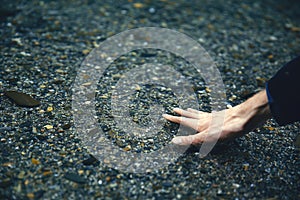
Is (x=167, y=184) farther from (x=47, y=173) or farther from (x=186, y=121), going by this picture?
(x=47, y=173)

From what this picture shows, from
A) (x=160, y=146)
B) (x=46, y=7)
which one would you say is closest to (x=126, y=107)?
(x=160, y=146)

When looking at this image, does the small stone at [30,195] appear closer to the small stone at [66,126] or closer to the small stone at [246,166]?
the small stone at [66,126]

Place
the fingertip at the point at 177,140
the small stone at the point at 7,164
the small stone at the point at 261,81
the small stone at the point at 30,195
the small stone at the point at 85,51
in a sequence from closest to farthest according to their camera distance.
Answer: the small stone at the point at 30,195 < the small stone at the point at 7,164 < the fingertip at the point at 177,140 < the small stone at the point at 261,81 < the small stone at the point at 85,51

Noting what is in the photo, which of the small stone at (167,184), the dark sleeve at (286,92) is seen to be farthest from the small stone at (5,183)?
the dark sleeve at (286,92)

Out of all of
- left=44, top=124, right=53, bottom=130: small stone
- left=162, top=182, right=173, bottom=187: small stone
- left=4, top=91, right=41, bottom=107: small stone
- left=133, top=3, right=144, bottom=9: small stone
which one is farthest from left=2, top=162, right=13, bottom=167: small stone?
left=133, top=3, right=144, bottom=9: small stone

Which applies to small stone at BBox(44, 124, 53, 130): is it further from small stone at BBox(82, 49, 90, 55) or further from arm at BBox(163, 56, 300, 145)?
small stone at BBox(82, 49, 90, 55)

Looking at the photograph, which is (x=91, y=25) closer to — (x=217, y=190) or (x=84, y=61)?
(x=84, y=61)
